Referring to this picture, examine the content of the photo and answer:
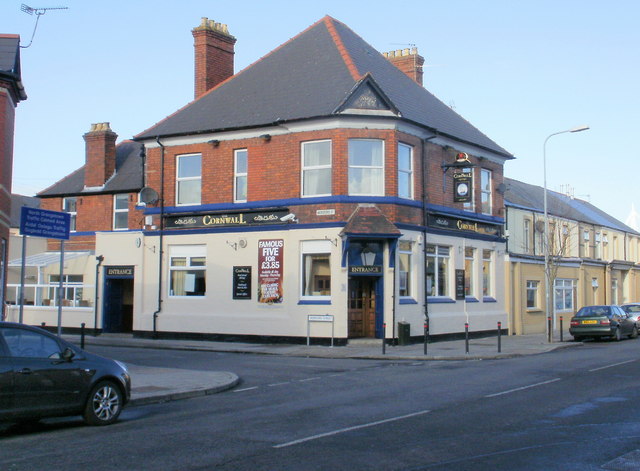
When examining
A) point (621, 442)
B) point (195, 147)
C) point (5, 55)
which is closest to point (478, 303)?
point (195, 147)

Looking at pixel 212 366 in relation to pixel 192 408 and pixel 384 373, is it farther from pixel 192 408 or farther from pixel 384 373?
pixel 192 408

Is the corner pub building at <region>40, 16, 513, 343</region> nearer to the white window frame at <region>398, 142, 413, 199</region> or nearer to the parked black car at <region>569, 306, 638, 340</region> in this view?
the white window frame at <region>398, 142, 413, 199</region>

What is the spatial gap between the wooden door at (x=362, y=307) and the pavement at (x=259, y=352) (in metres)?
0.50

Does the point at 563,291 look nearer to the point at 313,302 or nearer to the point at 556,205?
the point at 556,205

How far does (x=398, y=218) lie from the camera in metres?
26.6

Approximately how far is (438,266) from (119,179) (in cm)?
1540

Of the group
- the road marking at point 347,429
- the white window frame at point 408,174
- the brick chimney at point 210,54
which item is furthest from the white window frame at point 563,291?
the road marking at point 347,429

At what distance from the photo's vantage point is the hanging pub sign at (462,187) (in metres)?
29.0

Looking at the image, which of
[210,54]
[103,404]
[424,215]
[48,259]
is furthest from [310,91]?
[103,404]

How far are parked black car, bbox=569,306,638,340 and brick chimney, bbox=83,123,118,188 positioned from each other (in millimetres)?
21786

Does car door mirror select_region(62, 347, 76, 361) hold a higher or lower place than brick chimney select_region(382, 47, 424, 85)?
lower

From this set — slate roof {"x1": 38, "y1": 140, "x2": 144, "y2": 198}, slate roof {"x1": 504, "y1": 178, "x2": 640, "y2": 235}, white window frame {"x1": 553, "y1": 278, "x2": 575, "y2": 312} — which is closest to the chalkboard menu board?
slate roof {"x1": 38, "y1": 140, "x2": 144, "y2": 198}

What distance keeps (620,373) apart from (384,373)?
5.41m

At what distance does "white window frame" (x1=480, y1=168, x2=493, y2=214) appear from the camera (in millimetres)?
32219
